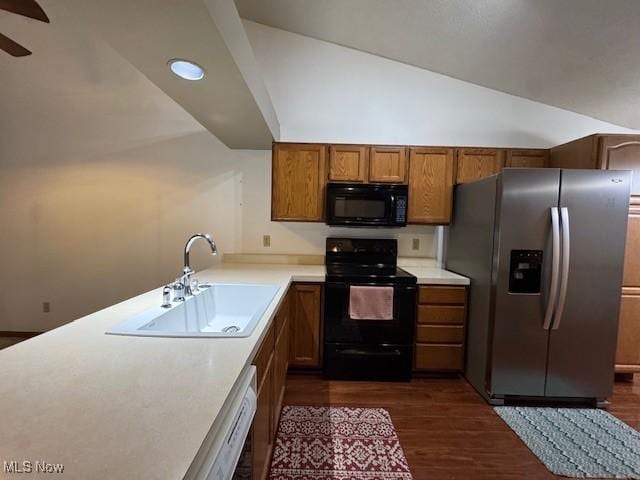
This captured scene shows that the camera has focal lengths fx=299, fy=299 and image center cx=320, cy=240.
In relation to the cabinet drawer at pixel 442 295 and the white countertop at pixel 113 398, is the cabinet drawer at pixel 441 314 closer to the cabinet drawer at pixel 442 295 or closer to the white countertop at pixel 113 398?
the cabinet drawer at pixel 442 295

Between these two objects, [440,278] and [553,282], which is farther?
[440,278]

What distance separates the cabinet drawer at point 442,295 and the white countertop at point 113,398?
1785 millimetres

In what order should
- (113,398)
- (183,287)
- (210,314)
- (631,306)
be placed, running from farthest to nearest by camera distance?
1. (631,306)
2. (210,314)
3. (183,287)
4. (113,398)

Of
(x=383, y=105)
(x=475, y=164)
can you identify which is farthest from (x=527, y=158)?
(x=383, y=105)

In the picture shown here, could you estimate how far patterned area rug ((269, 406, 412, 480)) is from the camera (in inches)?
63.5

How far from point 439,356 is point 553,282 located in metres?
1.06

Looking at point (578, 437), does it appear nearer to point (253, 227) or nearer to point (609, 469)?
point (609, 469)

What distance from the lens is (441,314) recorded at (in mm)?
2574

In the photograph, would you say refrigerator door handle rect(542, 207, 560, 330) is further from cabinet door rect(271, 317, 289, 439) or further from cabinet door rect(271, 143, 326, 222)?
cabinet door rect(271, 317, 289, 439)

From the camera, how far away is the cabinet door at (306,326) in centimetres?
255

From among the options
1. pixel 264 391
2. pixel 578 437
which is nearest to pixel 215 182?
pixel 264 391

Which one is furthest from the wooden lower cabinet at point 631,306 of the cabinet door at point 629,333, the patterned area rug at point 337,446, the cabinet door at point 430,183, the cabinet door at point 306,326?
the cabinet door at point 306,326

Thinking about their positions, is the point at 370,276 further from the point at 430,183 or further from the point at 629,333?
the point at 629,333

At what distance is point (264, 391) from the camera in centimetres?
135
